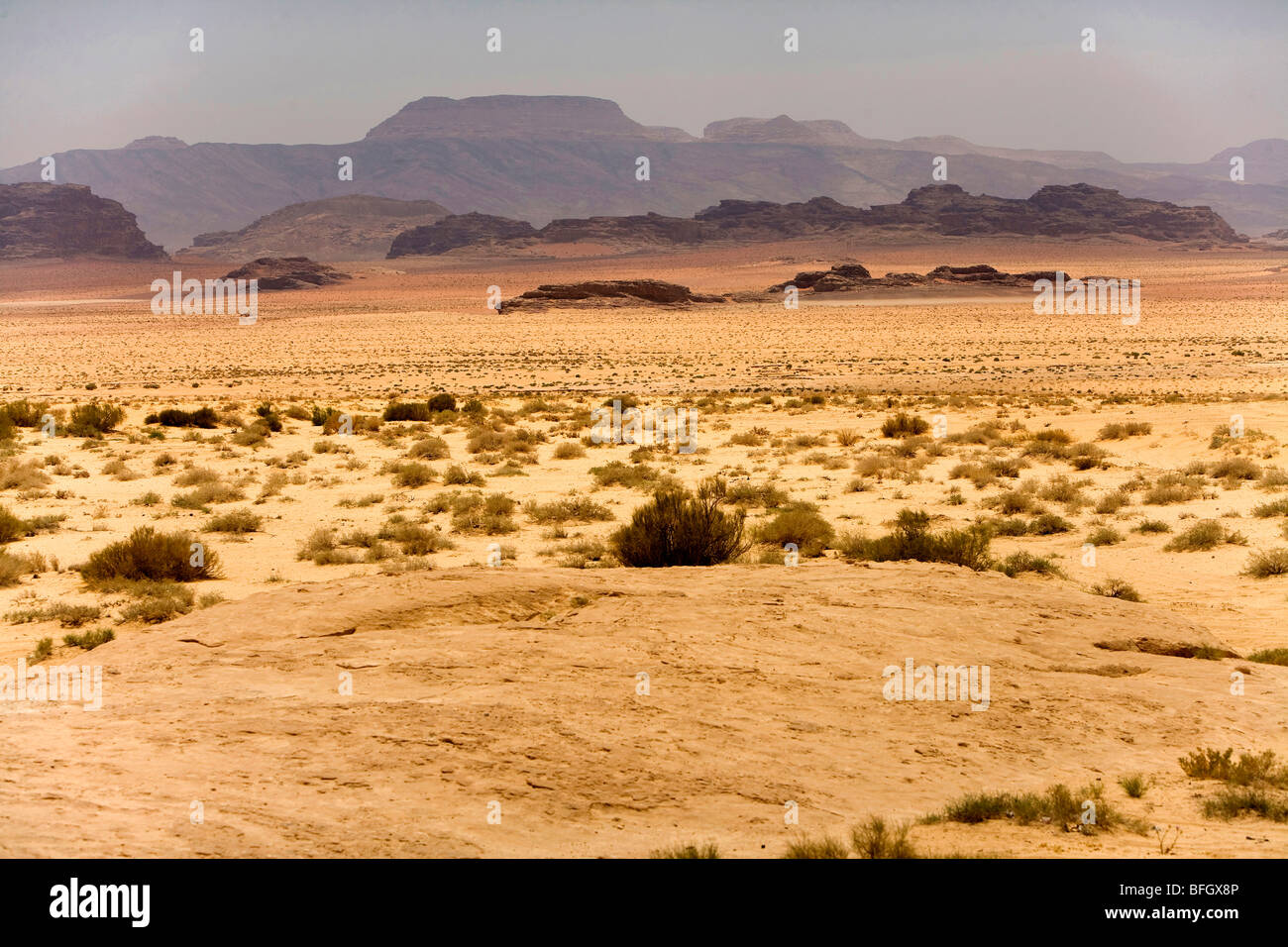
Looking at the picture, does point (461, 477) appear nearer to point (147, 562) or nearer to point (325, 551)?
point (325, 551)

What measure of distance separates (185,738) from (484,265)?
16995 centimetres

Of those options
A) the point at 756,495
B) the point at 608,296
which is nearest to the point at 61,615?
the point at 756,495

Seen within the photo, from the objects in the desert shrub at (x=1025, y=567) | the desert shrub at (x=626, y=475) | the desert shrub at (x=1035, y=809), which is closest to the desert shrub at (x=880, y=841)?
the desert shrub at (x=1035, y=809)

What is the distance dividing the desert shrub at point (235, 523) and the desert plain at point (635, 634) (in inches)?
2.1

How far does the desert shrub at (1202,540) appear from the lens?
13492 mm

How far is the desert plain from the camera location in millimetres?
5914

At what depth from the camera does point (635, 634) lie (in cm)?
855

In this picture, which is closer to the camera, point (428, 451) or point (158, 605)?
point (158, 605)

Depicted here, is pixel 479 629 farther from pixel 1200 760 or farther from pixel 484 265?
pixel 484 265

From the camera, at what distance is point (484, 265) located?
172 m

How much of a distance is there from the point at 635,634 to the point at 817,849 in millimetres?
3459

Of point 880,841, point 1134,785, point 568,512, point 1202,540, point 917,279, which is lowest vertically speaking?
point 1134,785

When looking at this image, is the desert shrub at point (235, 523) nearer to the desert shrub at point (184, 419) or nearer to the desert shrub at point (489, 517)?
the desert shrub at point (489, 517)
